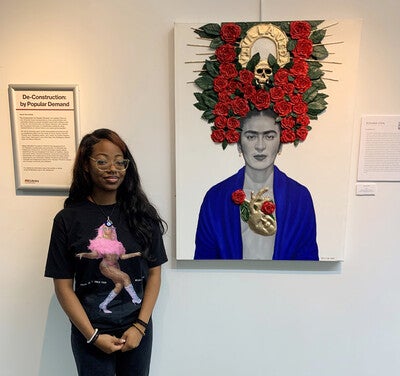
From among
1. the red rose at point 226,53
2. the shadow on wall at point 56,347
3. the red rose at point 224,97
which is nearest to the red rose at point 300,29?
the red rose at point 226,53

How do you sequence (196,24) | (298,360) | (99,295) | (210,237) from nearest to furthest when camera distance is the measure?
(99,295) < (196,24) < (210,237) < (298,360)

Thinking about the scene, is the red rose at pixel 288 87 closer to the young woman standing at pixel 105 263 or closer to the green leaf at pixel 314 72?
the green leaf at pixel 314 72

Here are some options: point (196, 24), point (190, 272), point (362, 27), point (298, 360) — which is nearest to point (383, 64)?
point (362, 27)

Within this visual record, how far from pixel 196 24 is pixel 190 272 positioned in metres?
1.10

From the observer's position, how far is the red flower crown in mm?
1267

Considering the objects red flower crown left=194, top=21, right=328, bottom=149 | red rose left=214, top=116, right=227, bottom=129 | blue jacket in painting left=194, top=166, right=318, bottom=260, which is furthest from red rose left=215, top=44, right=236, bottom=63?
blue jacket in painting left=194, top=166, right=318, bottom=260

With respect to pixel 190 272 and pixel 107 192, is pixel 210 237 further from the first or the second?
pixel 107 192

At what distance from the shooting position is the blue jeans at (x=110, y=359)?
3.82ft

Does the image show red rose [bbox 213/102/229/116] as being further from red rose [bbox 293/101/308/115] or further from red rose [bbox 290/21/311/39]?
red rose [bbox 290/21/311/39]

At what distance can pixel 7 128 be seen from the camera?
1398 mm

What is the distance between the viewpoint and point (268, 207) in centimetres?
135

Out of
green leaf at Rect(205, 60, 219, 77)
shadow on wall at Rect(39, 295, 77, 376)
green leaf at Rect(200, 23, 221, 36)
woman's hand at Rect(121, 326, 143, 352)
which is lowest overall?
shadow on wall at Rect(39, 295, 77, 376)

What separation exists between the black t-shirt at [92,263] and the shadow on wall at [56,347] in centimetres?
46

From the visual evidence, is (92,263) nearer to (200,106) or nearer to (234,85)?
(200,106)
